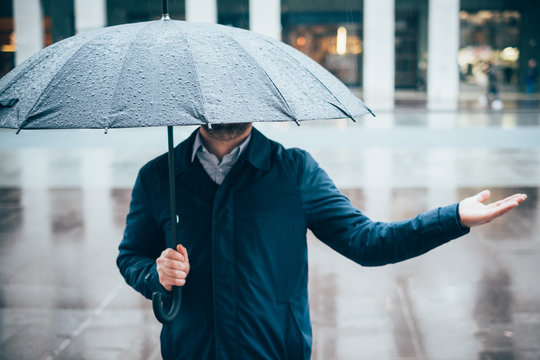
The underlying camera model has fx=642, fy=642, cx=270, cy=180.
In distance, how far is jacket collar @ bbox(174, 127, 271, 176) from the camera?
2.36m

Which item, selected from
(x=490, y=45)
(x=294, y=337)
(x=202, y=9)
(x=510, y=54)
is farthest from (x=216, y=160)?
(x=510, y=54)

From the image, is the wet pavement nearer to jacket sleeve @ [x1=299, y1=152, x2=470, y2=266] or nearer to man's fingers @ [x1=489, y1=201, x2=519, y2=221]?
jacket sleeve @ [x1=299, y1=152, x2=470, y2=266]

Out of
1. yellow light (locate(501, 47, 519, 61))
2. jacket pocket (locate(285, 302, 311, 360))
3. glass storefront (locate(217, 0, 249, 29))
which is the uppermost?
glass storefront (locate(217, 0, 249, 29))

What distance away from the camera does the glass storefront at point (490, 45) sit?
36.8 meters

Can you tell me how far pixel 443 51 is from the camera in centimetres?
2927

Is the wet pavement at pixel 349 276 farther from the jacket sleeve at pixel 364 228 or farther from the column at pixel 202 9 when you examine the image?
the column at pixel 202 9

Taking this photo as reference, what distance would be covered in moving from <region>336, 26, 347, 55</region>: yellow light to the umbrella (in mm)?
38127

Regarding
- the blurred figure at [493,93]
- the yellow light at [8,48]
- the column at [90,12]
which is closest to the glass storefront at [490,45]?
the blurred figure at [493,93]

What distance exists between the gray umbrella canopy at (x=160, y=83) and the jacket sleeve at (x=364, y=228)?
0.97 feet

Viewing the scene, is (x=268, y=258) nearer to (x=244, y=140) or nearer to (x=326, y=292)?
(x=244, y=140)

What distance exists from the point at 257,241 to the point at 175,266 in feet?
1.03

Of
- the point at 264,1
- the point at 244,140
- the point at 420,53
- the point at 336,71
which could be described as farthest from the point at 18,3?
the point at 244,140

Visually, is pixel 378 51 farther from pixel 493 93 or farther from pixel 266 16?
pixel 493 93

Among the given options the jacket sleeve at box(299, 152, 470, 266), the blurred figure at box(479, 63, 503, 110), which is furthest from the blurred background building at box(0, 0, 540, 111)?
the jacket sleeve at box(299, 152, 470, 266)
